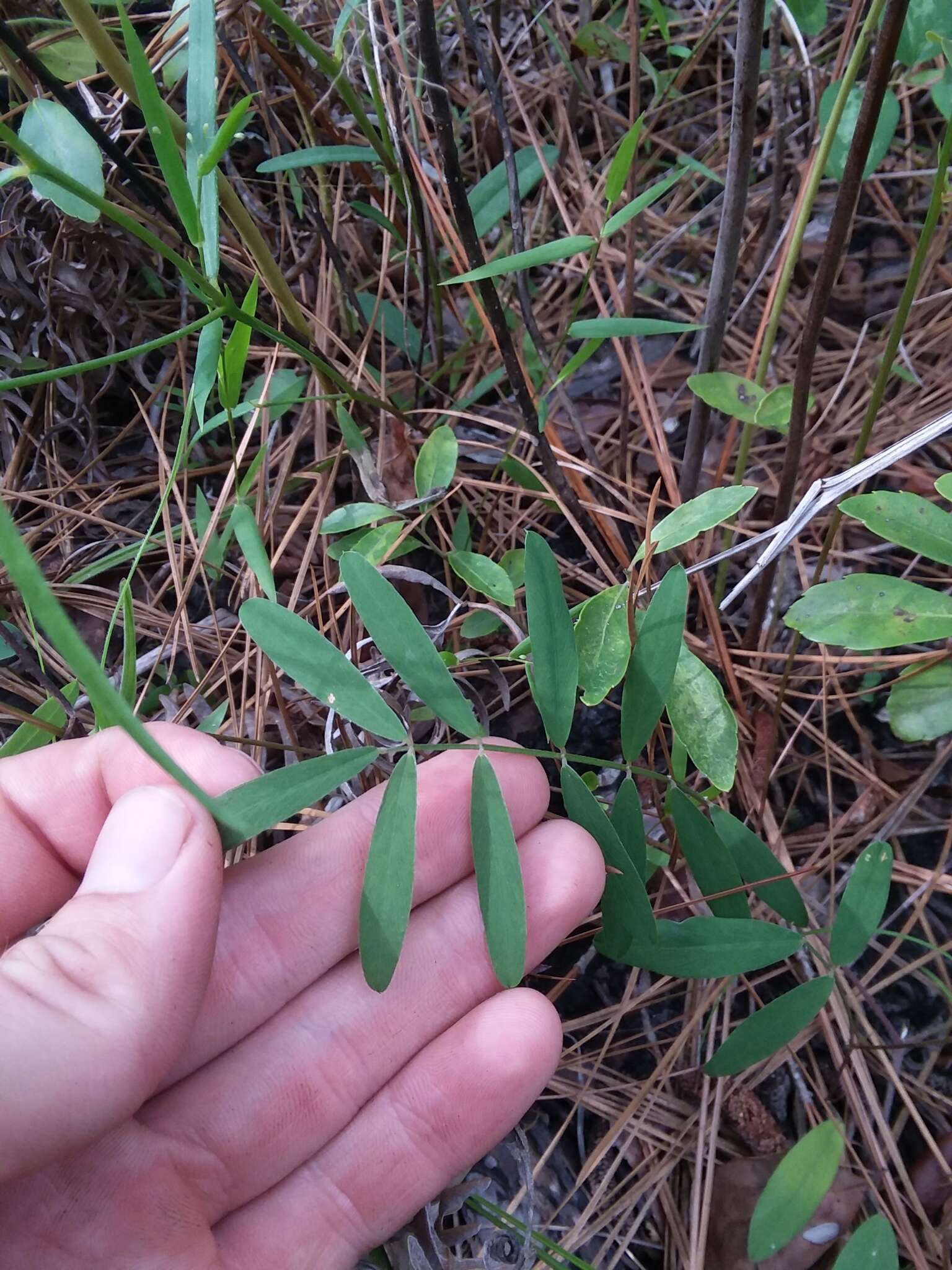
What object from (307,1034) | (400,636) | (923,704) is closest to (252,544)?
(400,636)

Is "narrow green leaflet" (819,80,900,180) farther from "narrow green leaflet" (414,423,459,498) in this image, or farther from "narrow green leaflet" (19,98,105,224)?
"narrow green leaflet" (19,98,105,224)

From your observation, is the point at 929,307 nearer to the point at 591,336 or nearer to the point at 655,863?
the point at 591,336

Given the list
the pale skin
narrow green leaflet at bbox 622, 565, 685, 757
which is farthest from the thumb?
narrow green leaflet at bbox 622, 565, 685, 757

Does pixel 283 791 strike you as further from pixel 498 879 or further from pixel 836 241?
pixel 836 241

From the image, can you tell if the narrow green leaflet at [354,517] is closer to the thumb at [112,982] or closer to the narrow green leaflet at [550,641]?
the narrow green leaflet at [550,641]

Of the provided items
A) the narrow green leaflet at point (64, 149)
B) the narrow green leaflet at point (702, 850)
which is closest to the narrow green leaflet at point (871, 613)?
the narrow green leaflet at point (702, 850)
